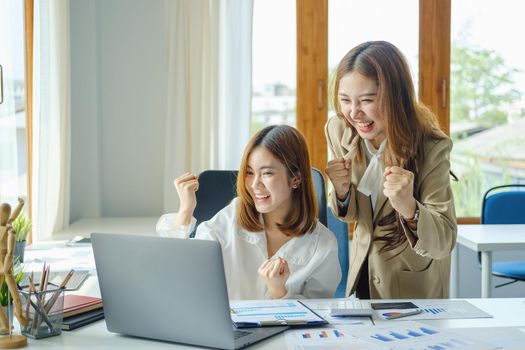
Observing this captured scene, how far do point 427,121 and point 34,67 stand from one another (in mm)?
1969

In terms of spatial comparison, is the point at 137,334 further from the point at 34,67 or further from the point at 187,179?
the point at 34,67

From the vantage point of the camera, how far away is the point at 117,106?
398 centimetres

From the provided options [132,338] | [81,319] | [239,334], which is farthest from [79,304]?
[239,334]

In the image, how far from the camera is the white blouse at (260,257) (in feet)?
6.31

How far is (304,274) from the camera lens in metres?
1.92

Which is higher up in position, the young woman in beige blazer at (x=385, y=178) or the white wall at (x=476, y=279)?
the young woman in beige blazer at (x=385, y=178)

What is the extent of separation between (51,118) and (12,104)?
574mm

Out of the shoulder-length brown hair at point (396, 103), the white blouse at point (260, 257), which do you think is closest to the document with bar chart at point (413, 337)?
the white blouse at point (260, 257)

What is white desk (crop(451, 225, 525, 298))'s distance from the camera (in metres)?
2.83

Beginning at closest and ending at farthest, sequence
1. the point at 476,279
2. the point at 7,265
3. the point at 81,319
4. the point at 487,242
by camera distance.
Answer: the point at 7,265
the point at 81,319
the point at 487,242
the point at 476,279

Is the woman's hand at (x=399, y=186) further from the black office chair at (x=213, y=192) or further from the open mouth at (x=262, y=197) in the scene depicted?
the black office chair at (x=213, y=192)

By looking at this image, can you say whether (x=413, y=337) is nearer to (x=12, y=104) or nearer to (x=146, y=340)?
(x=146, y=340)

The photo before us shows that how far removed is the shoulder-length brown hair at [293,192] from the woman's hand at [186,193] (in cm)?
13

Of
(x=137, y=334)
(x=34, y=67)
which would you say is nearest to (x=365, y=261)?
(x=137, y=334)
